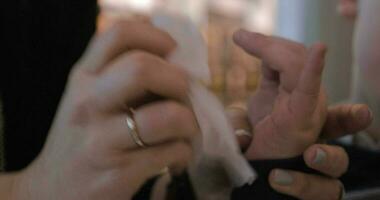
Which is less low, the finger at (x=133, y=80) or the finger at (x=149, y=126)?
the finger at (x=133, y=80)

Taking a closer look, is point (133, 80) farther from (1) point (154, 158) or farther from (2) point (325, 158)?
(2) point (325, 158)

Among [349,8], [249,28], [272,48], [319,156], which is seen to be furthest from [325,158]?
[249,28]

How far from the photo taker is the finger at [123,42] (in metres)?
0.37

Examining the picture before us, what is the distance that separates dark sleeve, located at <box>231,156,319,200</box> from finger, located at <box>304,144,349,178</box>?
12 millimetres

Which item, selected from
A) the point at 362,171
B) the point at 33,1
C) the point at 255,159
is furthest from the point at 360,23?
the point at 33,1

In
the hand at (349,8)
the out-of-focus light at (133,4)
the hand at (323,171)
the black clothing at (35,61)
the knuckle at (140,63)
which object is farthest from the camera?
the out-of-focus light at (133,4)

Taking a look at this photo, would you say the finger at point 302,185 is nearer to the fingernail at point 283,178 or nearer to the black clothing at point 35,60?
the fingernail at point 283,178

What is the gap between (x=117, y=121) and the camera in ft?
1.18

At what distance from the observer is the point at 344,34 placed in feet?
3.42

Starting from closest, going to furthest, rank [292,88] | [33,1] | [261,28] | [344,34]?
[292,88] < [33,1] < [344,34] < [261,28]

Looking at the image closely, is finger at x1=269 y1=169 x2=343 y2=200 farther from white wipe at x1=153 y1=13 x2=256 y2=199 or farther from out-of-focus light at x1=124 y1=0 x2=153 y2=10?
out-of-focus light at x1=124 y1=0 x2=153 y2=10

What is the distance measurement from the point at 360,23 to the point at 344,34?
1.20ft

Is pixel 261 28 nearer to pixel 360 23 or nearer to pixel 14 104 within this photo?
pixel 360 23

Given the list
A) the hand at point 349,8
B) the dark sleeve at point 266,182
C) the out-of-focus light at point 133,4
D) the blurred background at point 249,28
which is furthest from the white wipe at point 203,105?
the out-of-focus light at point 133,4
